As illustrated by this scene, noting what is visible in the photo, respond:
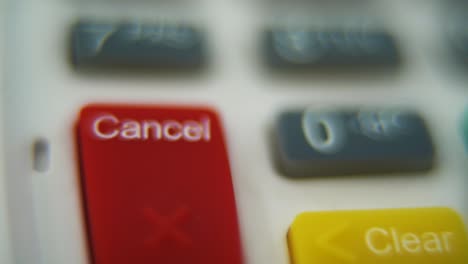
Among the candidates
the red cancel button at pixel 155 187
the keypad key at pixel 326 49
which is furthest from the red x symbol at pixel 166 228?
the keypad key at pixel 326 49

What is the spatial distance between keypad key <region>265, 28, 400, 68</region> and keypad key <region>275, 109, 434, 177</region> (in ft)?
0.12

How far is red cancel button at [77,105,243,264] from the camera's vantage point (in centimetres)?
21

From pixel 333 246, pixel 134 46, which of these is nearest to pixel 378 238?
pixel 333 246

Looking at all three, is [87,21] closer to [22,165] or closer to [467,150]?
[22,165]

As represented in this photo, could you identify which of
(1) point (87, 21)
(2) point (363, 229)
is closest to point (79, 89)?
(1) point (87, 21)

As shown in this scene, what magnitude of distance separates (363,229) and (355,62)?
4.4 inches

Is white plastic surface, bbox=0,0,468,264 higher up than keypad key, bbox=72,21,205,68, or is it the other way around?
keypad key, bbox=72,21,205,68

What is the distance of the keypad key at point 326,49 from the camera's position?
0.29m

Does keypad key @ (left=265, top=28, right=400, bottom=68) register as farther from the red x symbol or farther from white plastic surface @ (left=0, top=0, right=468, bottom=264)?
the red x symbol

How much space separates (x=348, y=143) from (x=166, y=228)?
0.35 ft

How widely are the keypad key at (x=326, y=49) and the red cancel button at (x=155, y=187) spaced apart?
0.24ft

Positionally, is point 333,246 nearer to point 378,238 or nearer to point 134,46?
point 378,238

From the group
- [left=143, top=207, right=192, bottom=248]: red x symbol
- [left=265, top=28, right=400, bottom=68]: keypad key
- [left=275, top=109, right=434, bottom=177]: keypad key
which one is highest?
[left=265, top=28, right=400, bottom=68]: keypad key

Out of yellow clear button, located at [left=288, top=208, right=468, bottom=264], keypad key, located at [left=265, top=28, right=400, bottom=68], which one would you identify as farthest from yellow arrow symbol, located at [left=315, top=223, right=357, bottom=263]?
keypad key, located at [left=265, top=28, right=400, bottom=68]
